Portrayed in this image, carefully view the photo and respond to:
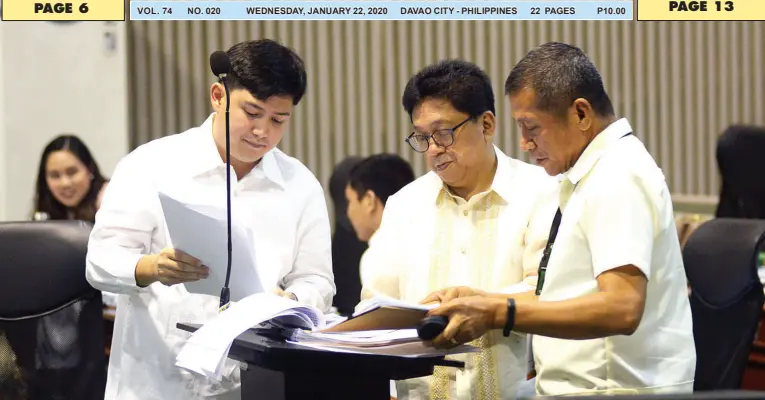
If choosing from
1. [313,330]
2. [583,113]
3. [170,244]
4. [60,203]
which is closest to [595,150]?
[583,113]

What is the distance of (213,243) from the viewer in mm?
2148

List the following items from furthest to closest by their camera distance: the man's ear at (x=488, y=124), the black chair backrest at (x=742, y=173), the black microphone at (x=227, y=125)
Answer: the black chair backrest at (x=742, y=173), the man's ear at (x=488, y=124), the black microphone at (x=227, y=125)

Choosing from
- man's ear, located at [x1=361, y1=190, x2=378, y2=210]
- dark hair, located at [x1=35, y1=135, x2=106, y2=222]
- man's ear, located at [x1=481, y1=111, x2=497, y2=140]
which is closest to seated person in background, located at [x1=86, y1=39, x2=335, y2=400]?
man's ear, located at [x1=481, y1=111, x2=497, y2=140]

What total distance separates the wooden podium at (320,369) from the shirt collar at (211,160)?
0.69 metres

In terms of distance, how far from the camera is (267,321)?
1.98 metres

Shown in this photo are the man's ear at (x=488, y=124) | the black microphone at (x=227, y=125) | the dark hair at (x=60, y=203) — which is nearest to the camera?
the black microphone at (x=227, y=125)

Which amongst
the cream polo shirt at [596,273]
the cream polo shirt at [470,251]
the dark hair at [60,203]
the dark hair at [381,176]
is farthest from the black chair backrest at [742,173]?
the dark hair at [60,203]

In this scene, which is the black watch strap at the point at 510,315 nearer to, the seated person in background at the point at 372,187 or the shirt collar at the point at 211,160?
the shirt collar at the point at 211,160

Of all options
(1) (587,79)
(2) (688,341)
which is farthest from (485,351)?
(1) (587,79)

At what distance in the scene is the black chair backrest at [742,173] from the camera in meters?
4.45

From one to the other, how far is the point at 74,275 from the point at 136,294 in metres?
0.25

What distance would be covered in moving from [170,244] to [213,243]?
1.31 feet

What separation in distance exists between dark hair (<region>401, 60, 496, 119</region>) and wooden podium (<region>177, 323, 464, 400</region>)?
0.72m

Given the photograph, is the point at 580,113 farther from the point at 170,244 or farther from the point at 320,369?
the point at 170,244
